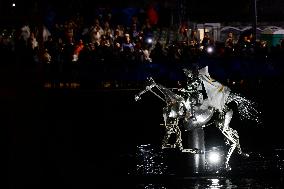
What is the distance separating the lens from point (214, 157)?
1284 centimetres

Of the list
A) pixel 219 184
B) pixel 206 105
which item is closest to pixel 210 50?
pixel 206 105

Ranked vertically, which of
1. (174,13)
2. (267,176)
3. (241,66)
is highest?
(174,13)

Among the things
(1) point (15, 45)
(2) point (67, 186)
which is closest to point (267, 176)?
(2) point (67, 186)

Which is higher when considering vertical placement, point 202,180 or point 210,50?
point 210,50

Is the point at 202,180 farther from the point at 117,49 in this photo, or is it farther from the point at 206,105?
the point at 117,49

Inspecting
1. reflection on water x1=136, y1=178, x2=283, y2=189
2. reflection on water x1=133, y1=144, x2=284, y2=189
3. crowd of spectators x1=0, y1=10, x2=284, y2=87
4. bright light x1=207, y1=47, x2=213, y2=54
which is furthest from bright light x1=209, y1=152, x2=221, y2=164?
bright light x1=207, y1=47, x2=213, y2=54

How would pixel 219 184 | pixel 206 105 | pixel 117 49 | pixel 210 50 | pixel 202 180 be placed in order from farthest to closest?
pixel 210 50 < pixel 117 49 < pixel 206 105 < pixel 202 180 < pixel 219 184

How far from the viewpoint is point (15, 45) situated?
18.3 meters

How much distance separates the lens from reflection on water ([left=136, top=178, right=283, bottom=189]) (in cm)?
1013

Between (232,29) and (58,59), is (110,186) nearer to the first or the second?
(58,59)

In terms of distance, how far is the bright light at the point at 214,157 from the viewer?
40.5ft

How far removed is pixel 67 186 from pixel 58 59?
978 cm

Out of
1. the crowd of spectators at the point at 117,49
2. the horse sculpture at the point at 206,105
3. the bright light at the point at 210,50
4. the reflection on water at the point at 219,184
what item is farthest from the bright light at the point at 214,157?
the bright light at the point at 210,50

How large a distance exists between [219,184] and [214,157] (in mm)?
2515
